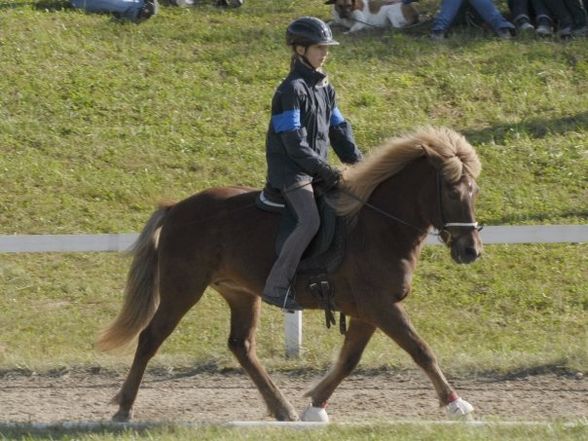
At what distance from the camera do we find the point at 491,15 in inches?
651

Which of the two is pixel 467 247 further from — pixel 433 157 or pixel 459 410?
pixel 459 410

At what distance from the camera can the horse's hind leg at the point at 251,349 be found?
26.1 feet

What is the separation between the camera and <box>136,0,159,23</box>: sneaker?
1730cm

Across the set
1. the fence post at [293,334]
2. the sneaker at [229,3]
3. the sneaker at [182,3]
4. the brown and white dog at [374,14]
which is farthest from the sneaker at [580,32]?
the fence post at [293,334]

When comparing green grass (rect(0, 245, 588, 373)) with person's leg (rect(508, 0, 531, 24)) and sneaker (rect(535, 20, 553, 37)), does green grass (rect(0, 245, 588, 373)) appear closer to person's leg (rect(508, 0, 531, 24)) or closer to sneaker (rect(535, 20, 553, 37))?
sneaker (rect(535, 20, 553, 37))

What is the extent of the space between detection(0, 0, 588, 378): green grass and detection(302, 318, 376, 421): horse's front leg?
4.79ft

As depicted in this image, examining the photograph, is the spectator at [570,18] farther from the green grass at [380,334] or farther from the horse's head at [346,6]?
the green grass at [380,334]

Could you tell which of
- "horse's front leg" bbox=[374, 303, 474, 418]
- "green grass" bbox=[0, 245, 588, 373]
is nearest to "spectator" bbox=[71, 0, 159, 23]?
"green grass" bbox=[0, 245, 588, 373]

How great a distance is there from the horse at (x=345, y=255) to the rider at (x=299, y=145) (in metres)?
0.16

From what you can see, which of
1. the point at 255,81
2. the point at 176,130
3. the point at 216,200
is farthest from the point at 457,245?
the point at 255,81

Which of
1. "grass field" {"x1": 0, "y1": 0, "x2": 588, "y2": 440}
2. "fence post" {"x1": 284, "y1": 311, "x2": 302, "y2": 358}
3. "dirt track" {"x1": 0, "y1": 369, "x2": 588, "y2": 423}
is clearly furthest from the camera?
"grass field" {"x1": 0, "y1": 0, "x2": 588, "y2": 440}

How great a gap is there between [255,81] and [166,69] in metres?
1.26

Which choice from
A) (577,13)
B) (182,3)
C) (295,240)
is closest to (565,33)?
(577,13)

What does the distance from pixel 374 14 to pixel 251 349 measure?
9.96 metres
